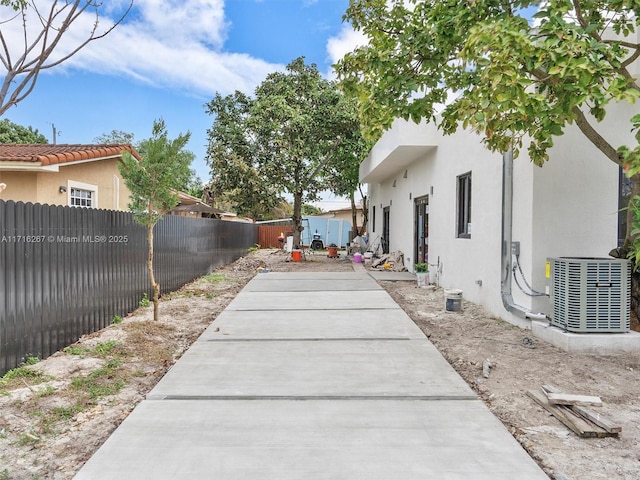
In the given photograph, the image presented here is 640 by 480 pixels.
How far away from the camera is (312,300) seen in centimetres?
840

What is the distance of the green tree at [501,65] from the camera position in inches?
147

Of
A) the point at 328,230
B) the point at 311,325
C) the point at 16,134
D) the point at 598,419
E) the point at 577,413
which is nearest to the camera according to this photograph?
the point at 598,419

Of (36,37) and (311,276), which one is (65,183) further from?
(311,276)

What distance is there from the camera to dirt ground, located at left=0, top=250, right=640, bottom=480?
281 centimetres

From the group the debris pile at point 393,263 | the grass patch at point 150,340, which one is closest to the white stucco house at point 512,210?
the debris pile at point 393,263

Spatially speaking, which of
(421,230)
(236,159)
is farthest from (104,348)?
(236,159)

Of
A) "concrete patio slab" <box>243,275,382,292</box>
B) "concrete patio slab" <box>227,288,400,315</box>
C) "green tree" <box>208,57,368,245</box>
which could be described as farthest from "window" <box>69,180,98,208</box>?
"green tree" <box>208,57,368,245</box>

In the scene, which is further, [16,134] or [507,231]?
[16,134]

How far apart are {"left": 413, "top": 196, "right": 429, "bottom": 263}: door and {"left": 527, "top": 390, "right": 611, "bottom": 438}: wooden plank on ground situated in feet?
27.1

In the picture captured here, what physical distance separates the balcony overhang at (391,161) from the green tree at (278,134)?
2.26 meters

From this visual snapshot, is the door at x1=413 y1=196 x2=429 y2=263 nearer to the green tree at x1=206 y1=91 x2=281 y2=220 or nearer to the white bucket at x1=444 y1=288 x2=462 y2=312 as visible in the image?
the white bucket at x1=444 y1=288 x2=462 y2=312

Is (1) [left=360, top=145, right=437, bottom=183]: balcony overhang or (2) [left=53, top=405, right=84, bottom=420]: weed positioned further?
(1) [left=360, top=145, right=437, bottom=183]: balcony overhang

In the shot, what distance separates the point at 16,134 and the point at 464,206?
1331 inches

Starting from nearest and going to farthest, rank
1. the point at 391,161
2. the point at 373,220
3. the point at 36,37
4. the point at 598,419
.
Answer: the point at 598,419, the point at 36,37, the point at 391,161, the point at 373,220
